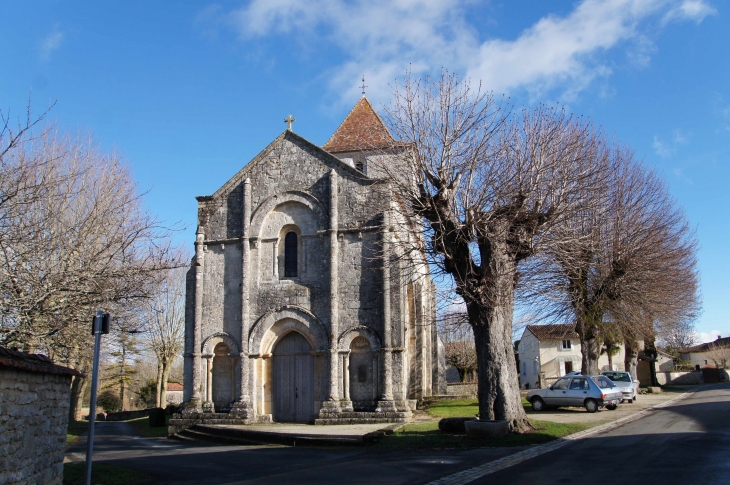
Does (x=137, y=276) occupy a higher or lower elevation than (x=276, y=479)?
higher

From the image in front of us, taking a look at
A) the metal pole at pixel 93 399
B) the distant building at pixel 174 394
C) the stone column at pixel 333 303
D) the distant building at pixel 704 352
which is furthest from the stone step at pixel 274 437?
the distant building at pixel 704 352

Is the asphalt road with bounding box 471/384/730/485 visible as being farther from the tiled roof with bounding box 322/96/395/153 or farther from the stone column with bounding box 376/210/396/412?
the tiled roof with bounding box 322/96/395/153

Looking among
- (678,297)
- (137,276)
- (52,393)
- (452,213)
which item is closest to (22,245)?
(137,276)

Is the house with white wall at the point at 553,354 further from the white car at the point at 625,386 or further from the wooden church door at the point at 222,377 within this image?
the wooden church door at the point at 222,377

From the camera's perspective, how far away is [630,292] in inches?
925

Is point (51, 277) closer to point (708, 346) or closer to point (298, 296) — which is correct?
point (298, 296)

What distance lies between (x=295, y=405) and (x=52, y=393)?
12932 millimetres

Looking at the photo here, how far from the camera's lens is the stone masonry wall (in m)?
7.15

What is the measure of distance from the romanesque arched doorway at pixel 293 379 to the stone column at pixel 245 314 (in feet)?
3.56

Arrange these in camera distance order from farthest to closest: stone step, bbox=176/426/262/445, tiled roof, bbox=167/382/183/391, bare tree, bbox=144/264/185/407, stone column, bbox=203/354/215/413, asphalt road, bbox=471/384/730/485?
tiled roof, bbox=167/382/183/391
bare tree, bbox=144/264/185/407
stone column, bbox=203/354/215/413
stone step, bbox=176/426/262/445
asphalt road, bbox=471/384/730/485

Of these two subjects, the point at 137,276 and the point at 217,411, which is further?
the point at 217,411

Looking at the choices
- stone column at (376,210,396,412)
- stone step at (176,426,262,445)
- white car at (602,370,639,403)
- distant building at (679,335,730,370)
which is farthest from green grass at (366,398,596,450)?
distant building at (679,335,730,370)

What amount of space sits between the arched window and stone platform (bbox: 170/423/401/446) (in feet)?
16.9

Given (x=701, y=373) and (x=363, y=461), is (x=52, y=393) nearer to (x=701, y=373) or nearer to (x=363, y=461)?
(x=363, y=461)
